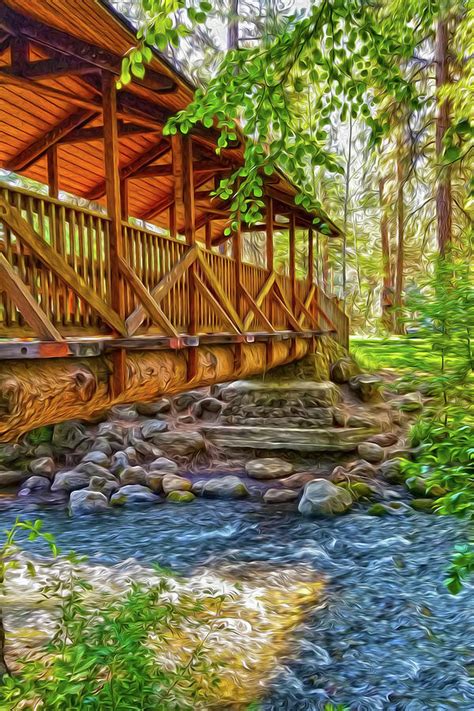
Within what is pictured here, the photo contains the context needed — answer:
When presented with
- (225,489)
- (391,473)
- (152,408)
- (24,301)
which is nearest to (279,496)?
(225,489)

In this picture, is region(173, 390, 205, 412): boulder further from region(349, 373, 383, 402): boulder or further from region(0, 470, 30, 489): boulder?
region(0, 470, 30, 489): boulder

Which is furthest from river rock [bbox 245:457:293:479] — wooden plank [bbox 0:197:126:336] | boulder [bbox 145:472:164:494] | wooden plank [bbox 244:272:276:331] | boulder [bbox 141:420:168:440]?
wooden plank [bbox 0:197:126:336]

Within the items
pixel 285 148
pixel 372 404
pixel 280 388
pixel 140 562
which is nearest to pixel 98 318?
pixel 285 148

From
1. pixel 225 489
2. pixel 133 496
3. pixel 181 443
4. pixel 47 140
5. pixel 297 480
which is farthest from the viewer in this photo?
pixel 181 443

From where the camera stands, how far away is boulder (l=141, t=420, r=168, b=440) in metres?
13.2

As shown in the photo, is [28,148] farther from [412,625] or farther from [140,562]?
[412,625]

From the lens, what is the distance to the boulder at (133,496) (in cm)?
1005

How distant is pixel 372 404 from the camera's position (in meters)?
14.7

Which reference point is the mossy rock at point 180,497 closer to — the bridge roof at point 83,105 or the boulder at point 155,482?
the boulder at point 155,482

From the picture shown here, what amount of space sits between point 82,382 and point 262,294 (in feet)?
16.9

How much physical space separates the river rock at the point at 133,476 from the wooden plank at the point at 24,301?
7699 mm

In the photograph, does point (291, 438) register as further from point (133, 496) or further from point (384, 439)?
point (133, 496)

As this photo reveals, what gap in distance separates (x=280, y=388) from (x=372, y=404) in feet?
9.43

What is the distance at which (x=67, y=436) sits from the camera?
13.3m
